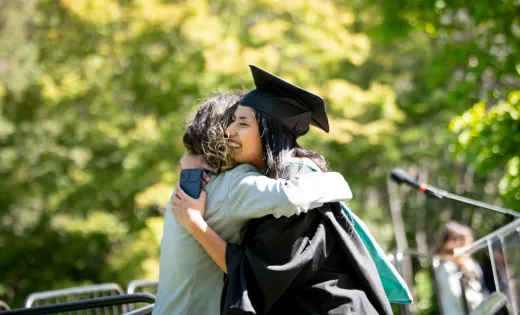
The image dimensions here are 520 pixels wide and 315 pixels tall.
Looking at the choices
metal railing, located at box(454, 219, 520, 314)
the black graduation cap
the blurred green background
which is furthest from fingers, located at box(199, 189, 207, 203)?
the blurred green background

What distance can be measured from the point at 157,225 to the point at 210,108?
29.9 ft

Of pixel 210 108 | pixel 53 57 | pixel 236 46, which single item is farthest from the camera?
pixel 53 57

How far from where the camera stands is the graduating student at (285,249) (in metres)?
2.46

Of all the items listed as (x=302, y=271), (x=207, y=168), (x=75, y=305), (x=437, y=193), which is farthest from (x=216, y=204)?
(x=437, y=193)

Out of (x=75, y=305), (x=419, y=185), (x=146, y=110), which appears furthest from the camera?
(x=146, y=110)

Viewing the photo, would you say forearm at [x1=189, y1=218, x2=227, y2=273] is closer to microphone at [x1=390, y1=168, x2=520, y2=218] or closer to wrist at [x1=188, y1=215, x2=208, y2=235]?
wrist at [x1=188, y1=215, x2=208, y2=235]

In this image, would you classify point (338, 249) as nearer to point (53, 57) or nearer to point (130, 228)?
→ point (130, 228)

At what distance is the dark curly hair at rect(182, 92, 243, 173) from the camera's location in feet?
9.10

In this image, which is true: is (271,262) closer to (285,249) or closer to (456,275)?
(285,249)

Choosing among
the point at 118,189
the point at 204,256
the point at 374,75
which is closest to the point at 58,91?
the point at 118,189

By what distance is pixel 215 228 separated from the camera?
2.72 meters

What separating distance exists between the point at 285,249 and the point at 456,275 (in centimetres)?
313

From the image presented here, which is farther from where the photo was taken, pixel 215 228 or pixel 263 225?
pixel 215 228

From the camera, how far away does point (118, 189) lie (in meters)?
14.0
